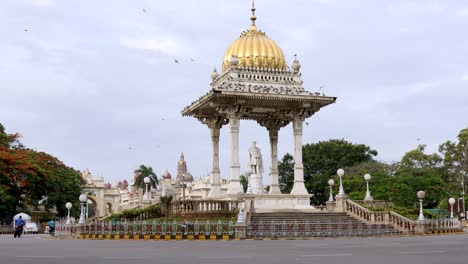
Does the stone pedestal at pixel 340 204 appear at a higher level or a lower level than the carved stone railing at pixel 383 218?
higher

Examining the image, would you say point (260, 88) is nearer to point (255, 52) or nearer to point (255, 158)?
point (255, 52)

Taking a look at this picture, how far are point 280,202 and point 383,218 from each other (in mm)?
5722

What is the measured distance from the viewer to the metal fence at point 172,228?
2755cm

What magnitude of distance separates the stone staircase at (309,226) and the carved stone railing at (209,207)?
132 centimetres

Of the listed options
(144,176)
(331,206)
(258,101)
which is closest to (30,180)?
(258,101)

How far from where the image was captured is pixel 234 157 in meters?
34.7

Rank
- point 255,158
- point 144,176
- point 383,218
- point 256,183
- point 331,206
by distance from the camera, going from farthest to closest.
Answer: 1. point 144,176
2. point 255,158
3. point 256,183
4. point 331,206
5. point 383,218

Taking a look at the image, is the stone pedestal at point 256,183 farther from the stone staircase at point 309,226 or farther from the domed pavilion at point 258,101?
the stone staircase at point 309,226

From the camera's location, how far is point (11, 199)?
5206 centimetres

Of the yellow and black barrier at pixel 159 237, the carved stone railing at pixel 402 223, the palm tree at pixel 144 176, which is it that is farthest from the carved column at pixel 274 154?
the palm tree at pixel 144 176

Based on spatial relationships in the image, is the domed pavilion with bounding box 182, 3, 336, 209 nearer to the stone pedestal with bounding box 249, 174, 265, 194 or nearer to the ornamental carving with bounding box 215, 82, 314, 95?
the ornamental carving with bounding box 215, 82, 314, 95

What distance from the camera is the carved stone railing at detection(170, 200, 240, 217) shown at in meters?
31.5

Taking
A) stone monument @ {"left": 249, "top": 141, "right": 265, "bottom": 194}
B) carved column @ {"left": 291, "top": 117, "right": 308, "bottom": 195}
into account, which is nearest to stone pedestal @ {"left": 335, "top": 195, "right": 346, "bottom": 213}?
carved column @ {"left": 291, "top": 117, "right": 308, "bottom": 195}

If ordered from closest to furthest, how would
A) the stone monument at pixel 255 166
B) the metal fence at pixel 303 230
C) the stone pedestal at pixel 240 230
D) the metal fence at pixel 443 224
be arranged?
the stone pedestal at pixel 240 230, the metal fence at pixel 303 230, the metal fence at pixel 443 224, the stone monument at pixel 255 166
